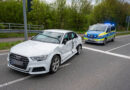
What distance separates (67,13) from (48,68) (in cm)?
1693

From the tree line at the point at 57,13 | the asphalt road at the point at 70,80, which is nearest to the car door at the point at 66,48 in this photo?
the asphalt road at the point at 70,80

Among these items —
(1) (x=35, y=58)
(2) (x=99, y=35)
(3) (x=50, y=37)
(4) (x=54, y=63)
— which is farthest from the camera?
(2) (x=99, y=35)

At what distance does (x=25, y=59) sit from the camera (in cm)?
368

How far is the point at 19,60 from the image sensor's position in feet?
12.4

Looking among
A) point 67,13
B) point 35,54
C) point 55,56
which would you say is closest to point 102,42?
point 55,56

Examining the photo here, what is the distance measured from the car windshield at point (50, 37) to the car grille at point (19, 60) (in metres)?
1.59

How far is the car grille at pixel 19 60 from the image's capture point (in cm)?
370

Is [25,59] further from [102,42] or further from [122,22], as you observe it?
[122,22]

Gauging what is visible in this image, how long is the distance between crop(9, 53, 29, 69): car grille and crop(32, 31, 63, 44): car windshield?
1595 mm

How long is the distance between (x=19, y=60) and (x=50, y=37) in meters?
1.94

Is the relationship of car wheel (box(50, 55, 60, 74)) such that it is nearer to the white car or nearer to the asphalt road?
the white car

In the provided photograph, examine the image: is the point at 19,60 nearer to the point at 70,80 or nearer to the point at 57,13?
the point at 70,80

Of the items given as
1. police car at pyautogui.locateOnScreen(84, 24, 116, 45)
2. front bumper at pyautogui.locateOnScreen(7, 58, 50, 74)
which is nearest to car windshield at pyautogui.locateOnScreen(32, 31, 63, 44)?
front bumper at pyautogui.locateOnScreen(7, 58, 50, 74)

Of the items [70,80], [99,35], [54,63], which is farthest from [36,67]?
[99,35]
